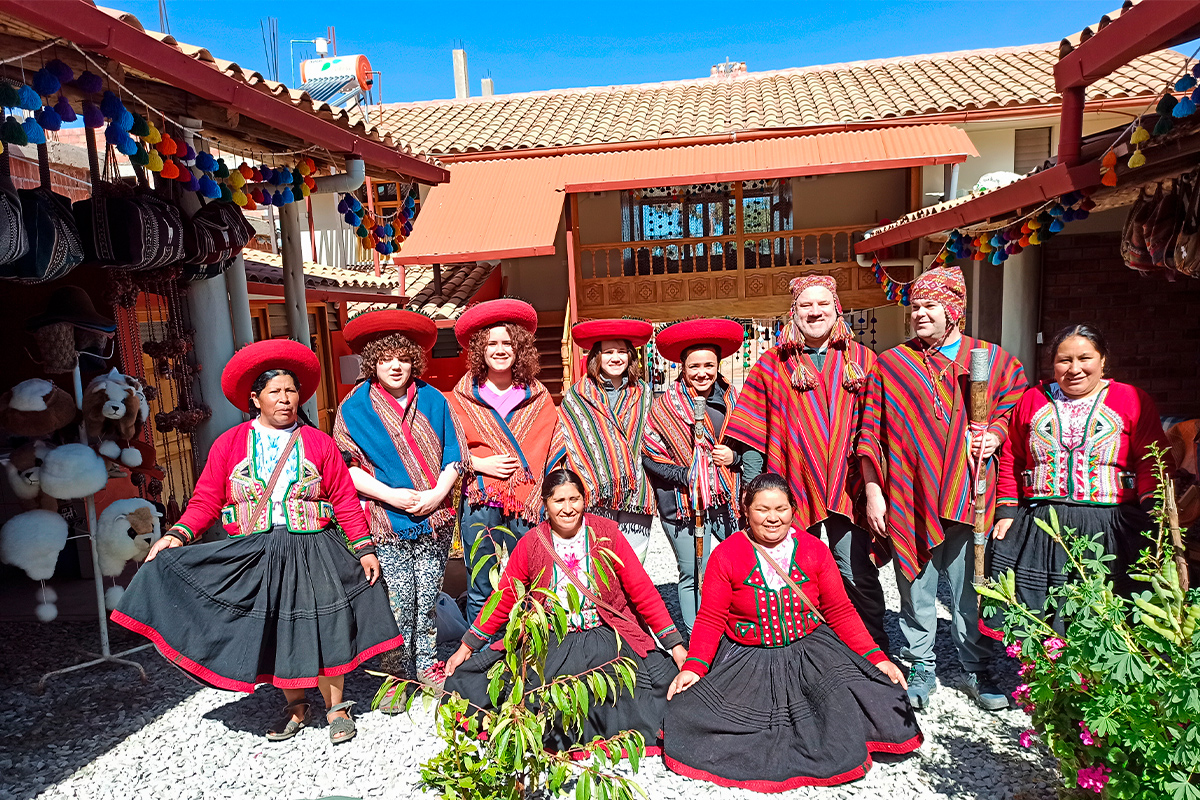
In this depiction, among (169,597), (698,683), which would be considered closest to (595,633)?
(698,683)

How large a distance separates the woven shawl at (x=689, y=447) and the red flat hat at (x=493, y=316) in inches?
28.1

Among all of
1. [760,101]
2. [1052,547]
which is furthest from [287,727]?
[760,101]

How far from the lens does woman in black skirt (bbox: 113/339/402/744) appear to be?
2.86 metres

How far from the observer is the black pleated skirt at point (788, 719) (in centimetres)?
257

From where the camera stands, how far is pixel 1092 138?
14.0ft

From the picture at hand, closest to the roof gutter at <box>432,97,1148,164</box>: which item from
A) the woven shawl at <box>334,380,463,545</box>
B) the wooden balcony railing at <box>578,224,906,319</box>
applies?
the wooden balcony railing at <box>578,224,906,319</box>

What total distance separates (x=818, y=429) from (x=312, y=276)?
6.70 meters

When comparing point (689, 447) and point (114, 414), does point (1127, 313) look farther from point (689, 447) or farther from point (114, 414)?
point (114, 414)

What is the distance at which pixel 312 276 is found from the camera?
8273 millimetres

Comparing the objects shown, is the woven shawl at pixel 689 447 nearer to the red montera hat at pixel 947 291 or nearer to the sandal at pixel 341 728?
the red montera hat at pixel 947 291

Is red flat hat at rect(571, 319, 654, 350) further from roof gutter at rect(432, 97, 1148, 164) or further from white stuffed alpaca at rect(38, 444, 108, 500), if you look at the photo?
roof gutter at rect(432, 97, 1148, 164)

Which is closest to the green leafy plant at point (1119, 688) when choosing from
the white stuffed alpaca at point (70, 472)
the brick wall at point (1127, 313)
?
the white stuffed alpaca at point (70, 472)

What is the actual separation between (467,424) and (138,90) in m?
2.16

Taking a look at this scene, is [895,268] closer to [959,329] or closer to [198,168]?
[959,329]
